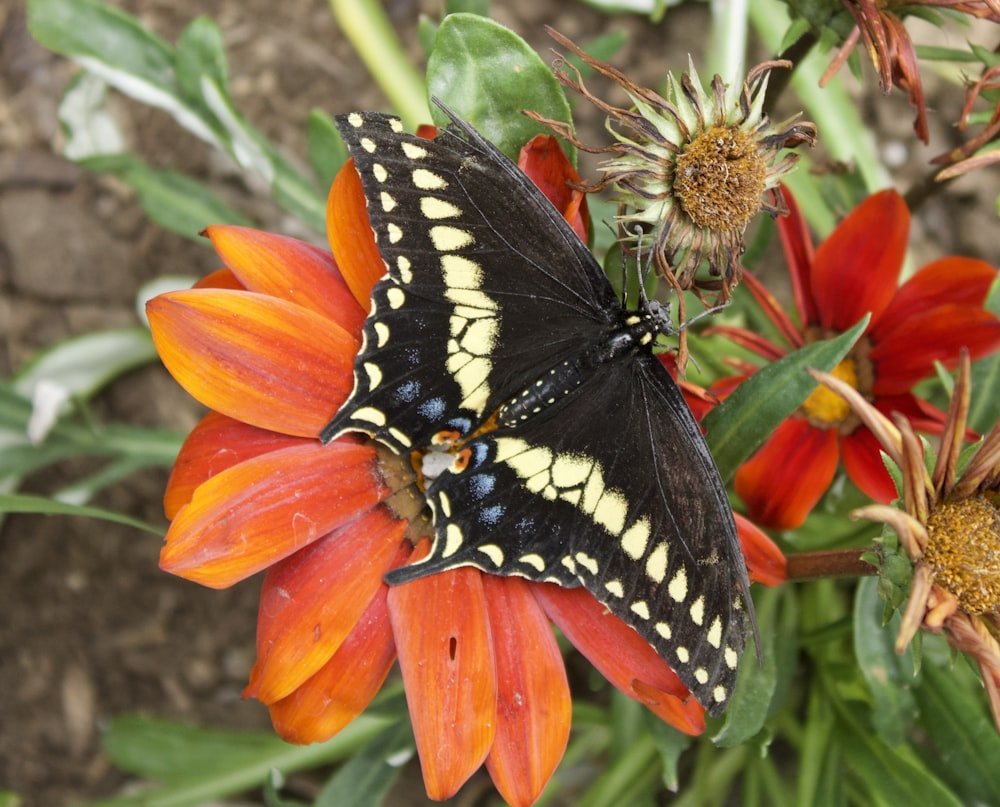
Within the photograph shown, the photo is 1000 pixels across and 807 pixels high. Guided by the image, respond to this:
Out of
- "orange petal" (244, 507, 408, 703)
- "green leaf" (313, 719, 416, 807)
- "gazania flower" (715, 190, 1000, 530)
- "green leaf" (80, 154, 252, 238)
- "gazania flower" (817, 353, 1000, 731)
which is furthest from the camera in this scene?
"green leaf" (80, 154, 252, 238)

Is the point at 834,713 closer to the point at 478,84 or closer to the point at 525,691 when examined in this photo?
the point at 525,691

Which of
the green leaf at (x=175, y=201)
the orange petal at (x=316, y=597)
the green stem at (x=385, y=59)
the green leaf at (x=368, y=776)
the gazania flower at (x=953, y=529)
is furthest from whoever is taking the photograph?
the green stem at (x=385, y=59)

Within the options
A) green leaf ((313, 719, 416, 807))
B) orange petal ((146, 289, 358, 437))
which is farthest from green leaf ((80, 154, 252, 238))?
green leaf ((313, 719, 416, 807))

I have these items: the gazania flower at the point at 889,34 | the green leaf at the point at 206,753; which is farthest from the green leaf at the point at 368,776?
the gazania flower at the point at 889,34

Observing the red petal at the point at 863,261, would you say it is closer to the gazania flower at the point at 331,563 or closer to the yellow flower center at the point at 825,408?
the yellow flower center at the point at 825,408

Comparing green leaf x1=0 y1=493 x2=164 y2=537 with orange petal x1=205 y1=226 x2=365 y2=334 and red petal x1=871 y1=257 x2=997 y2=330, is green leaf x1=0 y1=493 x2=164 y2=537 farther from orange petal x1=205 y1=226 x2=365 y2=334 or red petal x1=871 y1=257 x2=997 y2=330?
red petal x1=871 y1=257 x2=997 y2=330

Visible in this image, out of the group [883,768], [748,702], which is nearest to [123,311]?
[748,702]

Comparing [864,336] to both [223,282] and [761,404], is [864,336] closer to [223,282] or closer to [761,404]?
[761,404]
